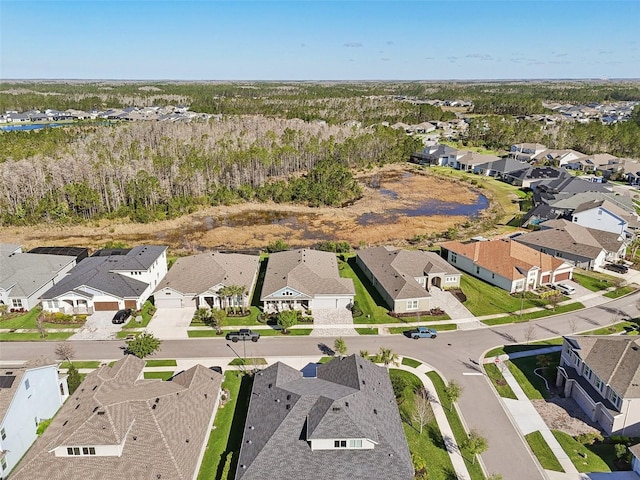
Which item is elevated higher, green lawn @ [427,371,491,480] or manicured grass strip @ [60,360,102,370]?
green lawn @ [427,371,491,480]

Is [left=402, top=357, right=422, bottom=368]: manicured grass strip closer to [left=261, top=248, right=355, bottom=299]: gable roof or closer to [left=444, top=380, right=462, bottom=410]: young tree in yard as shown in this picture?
[left=444, top=380, right=462, bottom=410]: young tree in yard

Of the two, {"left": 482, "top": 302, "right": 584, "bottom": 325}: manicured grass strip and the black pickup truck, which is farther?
{"left": 482, "top": 302, "right": 584, "bottom": 325}: manicured grass strip

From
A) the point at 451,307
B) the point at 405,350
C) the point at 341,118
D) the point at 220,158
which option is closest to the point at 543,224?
the point at 451,307

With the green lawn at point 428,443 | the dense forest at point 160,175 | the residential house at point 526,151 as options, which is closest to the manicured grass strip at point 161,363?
the green lawn at point 428,443

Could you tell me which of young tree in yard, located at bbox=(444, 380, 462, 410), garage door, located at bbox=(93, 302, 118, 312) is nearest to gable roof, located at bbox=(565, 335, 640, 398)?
young tree in yard, located at bbox=(444, 380, 462, 410)

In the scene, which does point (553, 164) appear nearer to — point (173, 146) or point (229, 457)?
point (173, 146)

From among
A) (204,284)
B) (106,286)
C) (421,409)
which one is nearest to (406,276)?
(421,409)
